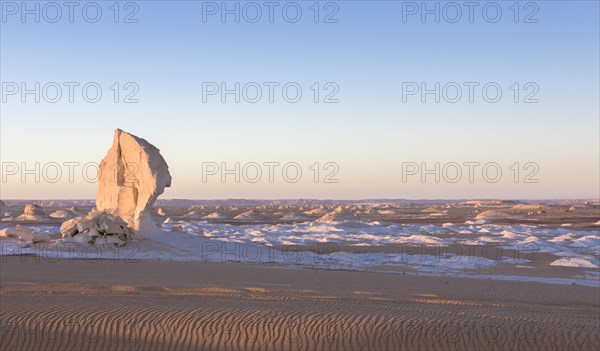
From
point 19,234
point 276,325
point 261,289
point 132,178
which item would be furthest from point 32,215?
point 276,325

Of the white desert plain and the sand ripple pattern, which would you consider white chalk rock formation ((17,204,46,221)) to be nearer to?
the white desert plain

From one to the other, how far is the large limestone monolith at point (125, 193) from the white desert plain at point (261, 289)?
0.06 m

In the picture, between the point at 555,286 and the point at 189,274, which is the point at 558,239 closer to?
the point at 555,286

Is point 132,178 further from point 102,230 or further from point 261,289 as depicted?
point 261,289

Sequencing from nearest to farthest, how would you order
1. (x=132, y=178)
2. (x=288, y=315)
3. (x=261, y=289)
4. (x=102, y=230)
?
1. (x=288, y=315)
2. (x=261, y=289)
3. (x=102, y=230)
4. (x=132, y=178)

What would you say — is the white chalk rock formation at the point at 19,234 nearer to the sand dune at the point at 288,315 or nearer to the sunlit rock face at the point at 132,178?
the sunlit rock face at the point at 132,178

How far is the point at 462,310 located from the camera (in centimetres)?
1084

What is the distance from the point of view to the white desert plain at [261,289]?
8.50 metres

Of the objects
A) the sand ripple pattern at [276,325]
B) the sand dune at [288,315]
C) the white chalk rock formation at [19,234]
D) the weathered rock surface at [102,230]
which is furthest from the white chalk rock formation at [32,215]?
the sand ripple pattern at [276,325]

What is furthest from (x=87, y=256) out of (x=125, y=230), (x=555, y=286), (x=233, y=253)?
(x=555, y=286)

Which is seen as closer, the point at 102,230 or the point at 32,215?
the point at 102,230

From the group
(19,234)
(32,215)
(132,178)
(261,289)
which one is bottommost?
(32,215)

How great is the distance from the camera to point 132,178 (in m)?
24.3

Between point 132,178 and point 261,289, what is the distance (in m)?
12.5
